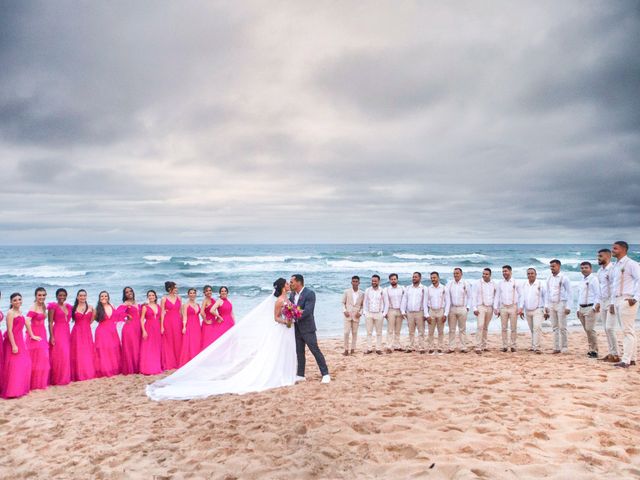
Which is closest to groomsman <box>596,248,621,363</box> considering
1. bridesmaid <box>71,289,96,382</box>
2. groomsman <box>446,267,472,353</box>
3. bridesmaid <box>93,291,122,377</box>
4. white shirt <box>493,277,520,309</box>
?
white shirt <box>493,277,520,309</box>

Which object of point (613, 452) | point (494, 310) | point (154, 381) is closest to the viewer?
point (613, 452)

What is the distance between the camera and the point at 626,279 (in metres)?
8.02

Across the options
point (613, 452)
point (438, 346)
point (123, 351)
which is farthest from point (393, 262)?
point (613, 452)

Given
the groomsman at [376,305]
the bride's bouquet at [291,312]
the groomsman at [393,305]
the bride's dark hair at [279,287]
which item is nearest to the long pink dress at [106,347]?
the bride's dark hair at [279,287]

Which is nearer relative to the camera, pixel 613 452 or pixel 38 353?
pixel 613 452

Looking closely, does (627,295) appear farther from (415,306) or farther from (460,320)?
(415,306)

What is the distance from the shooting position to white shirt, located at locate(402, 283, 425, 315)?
1058 cm

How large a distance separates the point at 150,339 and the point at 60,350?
5.41 ft

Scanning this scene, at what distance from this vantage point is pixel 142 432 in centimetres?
579

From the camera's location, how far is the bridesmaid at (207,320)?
31.4 feet

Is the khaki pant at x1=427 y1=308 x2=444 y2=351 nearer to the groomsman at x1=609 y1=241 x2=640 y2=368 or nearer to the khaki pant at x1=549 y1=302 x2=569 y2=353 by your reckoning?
the khaki pant at x1=549 y1=302 x2=569 y2=353

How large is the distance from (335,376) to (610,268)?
5.97m

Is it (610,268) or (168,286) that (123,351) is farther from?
(610,268)

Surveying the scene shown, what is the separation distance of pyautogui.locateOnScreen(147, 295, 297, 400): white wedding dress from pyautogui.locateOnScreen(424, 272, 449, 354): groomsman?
161 inches
